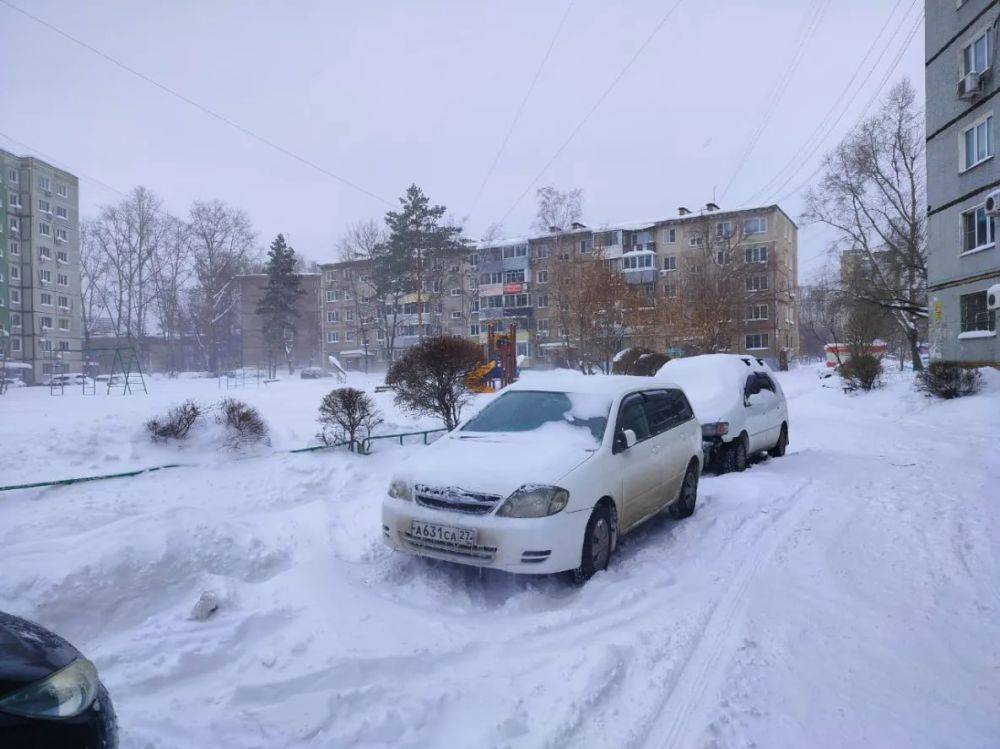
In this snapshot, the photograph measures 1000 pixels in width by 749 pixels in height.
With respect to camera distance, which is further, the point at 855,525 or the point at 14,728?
the point at 855,525

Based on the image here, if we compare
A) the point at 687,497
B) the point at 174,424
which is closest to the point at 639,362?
the point at 687,497

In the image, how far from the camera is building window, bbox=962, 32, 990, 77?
66.8 feet

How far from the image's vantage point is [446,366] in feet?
37.1

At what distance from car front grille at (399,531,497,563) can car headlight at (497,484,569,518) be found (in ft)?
0.93

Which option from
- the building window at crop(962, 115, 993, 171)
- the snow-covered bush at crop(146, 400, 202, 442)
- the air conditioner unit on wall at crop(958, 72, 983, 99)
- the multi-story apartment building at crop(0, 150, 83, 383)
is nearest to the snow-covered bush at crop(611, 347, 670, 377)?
the building window at crop(962, 115, 993, 171)

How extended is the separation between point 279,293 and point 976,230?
44.7m

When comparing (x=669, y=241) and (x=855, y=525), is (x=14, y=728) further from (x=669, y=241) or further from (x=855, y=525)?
(x=669, y=241)

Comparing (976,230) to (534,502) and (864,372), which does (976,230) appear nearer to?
(864,372)

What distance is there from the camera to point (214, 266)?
50.0 m

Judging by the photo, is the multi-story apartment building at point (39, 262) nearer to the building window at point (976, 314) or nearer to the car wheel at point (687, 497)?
the car wheel at point (687, 497)

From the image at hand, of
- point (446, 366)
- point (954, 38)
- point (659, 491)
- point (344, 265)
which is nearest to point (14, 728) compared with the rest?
point (659, 491)

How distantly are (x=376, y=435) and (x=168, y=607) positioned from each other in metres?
6.57

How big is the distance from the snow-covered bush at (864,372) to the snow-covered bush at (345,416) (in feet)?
65.8

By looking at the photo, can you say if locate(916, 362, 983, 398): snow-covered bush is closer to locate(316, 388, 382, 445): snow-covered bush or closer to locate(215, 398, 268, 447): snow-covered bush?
locate(316, 388, 382, 445): snow-covered bush
